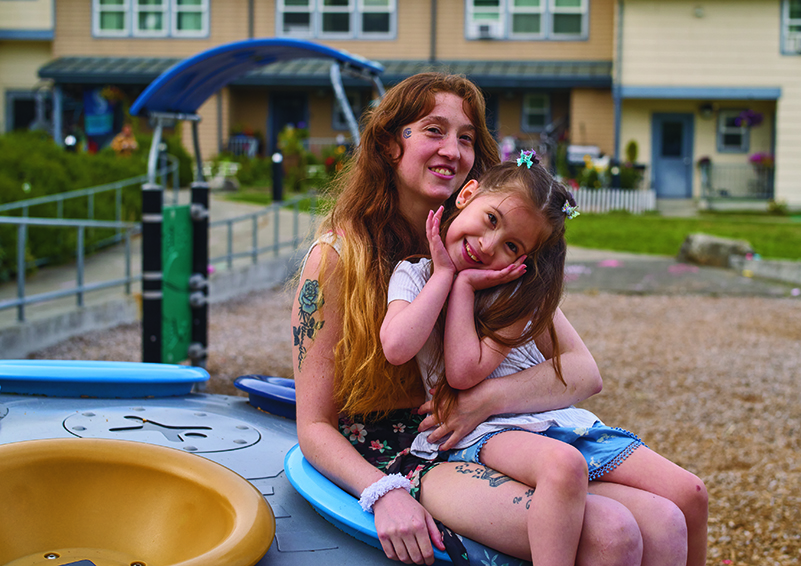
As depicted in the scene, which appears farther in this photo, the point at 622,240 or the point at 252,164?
the point at 252,164

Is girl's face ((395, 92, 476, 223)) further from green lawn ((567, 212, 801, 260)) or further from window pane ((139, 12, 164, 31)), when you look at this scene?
window pane ((139, 12, 164, 31))

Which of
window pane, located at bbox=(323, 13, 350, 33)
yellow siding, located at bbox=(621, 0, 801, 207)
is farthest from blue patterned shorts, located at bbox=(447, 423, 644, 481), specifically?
window pane, located at bbox=(323, 13, 350, 33)

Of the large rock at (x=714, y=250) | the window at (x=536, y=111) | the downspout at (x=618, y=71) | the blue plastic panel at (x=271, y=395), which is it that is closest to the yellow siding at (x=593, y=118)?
the downspout at (x=618, y=71)

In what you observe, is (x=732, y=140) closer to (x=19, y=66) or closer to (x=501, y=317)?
(x=19, y=66)

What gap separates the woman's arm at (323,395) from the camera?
1.79 m

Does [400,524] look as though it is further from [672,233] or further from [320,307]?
[672,233]

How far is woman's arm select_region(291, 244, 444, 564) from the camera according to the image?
5.86 ft

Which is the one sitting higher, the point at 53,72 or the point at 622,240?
the point at 53,72

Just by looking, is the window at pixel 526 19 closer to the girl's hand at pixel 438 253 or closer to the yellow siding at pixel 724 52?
the yellow siding at pixel 724 52

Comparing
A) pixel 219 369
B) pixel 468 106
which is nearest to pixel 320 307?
pixel 468 106

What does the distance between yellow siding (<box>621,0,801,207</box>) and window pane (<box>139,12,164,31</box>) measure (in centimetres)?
1267

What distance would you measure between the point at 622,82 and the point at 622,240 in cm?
840

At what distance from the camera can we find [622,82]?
803 inches

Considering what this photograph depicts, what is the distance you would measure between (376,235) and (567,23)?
21.2 metres
